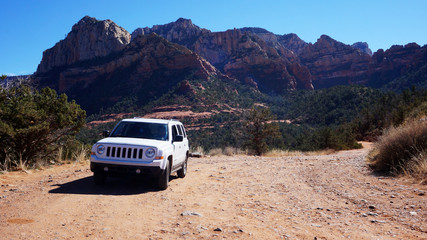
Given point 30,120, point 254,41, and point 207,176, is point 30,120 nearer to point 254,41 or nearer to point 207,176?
point 207,176

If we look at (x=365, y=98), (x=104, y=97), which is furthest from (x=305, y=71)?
(x=104, y=97)

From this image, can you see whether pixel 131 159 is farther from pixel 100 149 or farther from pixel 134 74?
pixel 134 74

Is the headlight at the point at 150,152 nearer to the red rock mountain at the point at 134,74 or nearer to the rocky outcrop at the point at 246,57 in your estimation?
the red rock mountain at the point at 134,74

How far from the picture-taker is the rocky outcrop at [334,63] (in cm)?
15838

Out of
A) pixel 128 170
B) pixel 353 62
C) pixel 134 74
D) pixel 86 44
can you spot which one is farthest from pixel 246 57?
pixel 128 170

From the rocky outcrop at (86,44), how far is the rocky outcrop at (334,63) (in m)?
114

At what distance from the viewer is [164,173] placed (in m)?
6.40

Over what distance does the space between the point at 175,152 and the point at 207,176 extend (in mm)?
1892

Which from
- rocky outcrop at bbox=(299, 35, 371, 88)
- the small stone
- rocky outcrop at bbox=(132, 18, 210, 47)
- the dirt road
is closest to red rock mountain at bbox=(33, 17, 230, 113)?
rocky outcrop at bbox=(132, 18, 210, 47)

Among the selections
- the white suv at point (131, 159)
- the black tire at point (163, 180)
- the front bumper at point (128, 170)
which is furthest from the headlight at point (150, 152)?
the black tire at point (163, 180)

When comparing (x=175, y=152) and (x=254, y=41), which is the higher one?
(x=254, y=41)

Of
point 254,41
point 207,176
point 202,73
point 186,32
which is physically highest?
point 186,32

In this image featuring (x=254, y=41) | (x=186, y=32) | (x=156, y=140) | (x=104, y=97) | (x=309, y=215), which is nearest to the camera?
(x=309, y=215)

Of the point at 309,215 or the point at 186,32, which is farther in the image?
the point at 186,32
